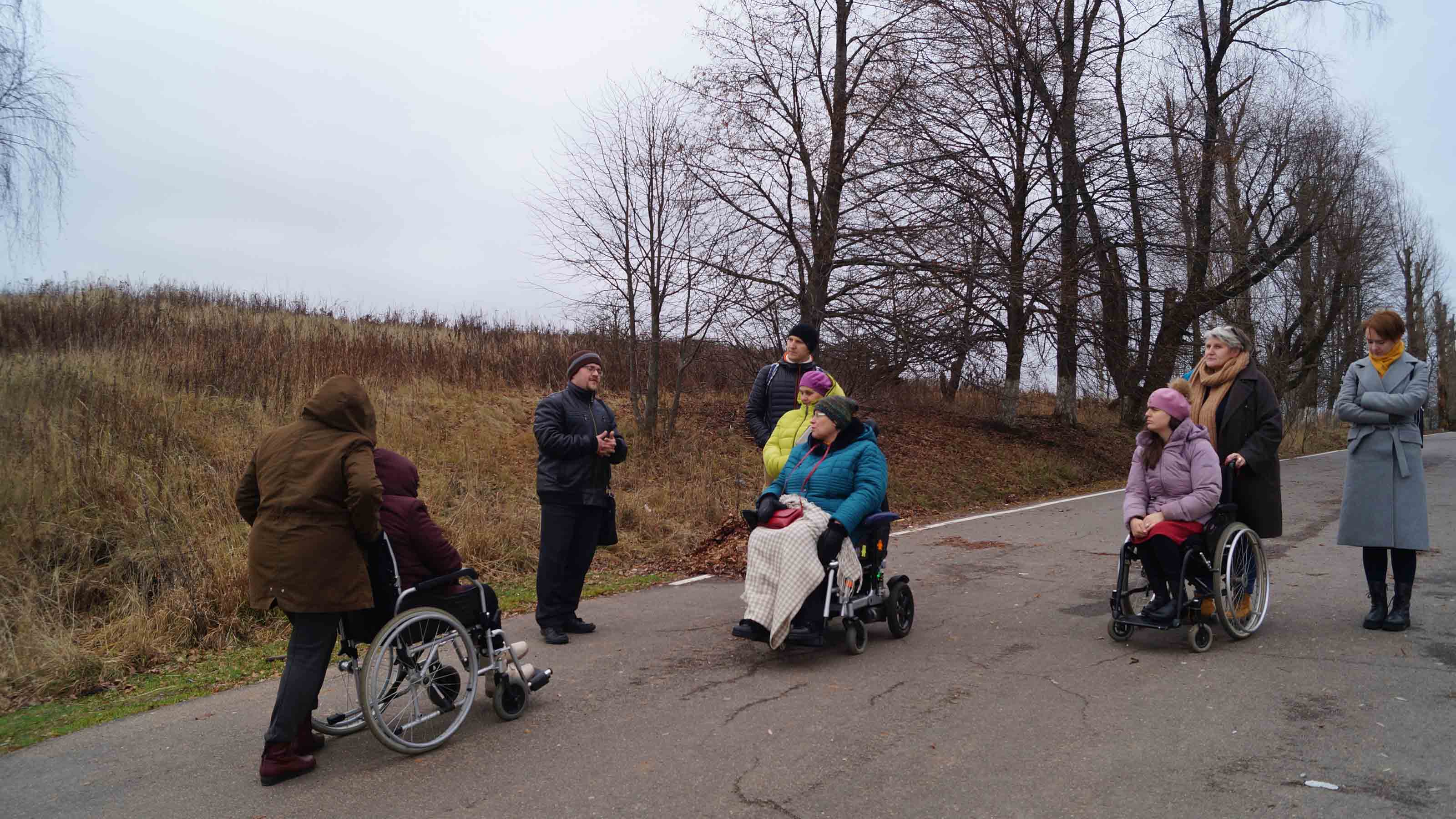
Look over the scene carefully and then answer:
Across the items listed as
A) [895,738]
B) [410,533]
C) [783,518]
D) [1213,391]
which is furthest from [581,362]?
[1213,391]

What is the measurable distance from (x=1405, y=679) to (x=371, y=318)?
19.2 m

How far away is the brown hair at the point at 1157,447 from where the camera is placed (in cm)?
613

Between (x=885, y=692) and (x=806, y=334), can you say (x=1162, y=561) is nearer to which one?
(x=885, y=692)

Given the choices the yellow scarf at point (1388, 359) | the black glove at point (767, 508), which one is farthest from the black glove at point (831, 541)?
the yellow scarf at point (1388, 359)

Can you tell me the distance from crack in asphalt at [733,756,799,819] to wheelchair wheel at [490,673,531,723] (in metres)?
1.44

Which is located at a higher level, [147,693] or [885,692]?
[885,692]

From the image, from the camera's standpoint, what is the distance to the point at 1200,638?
19.3ft

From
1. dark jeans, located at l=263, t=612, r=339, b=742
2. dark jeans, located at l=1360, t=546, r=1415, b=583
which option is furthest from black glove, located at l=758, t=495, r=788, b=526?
dark jeans, located at l=1360, t=546, r=1415, b=583

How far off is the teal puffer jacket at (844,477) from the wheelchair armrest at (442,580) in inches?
85.6

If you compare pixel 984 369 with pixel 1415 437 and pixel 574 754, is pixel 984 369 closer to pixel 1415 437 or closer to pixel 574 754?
pixel 1415 437

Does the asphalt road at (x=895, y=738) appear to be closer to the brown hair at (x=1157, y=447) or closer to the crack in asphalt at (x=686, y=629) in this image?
the crack in asphalt at (x=686, y=629)

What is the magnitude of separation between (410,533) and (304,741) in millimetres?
1050

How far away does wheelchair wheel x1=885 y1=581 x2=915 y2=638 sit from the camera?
650cm

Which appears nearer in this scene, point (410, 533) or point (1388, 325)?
point (410, 533)
